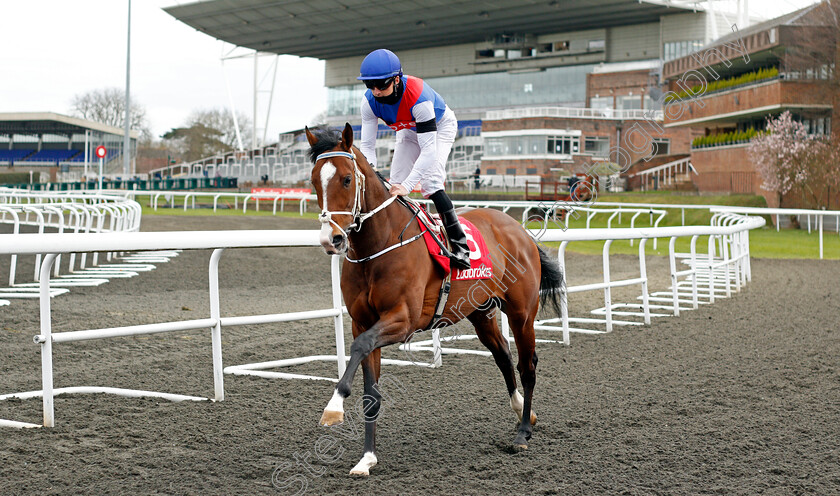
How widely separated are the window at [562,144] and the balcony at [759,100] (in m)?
12.2

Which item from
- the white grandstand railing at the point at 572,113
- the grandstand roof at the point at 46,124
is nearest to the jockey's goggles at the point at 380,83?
the white grandstand railing at the point at 572,113

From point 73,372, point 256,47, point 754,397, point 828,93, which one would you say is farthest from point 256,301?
point 256,47

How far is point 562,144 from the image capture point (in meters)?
53.6

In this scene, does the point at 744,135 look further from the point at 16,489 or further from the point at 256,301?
the point at 16,489

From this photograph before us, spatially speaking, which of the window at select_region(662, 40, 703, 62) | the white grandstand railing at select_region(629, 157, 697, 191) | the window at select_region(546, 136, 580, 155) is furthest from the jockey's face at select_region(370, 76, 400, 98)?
the window at select_region(662, 40, 703, 62)

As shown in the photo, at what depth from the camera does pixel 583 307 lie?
417 inches

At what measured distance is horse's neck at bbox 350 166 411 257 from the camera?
12.8ft

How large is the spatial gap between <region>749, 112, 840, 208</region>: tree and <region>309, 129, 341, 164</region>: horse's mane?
1124 inches

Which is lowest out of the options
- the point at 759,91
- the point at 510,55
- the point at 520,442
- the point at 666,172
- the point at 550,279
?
the point at 520,442

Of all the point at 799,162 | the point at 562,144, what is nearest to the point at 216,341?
the point at 799,162

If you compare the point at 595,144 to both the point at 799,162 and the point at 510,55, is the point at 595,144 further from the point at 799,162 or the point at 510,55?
the point at 799,162

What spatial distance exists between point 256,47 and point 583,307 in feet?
200

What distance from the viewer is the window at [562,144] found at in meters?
53.2

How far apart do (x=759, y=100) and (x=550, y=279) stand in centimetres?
3338
